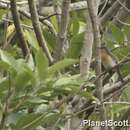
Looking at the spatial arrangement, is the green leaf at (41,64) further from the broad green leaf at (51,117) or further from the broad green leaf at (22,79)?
the broad green leaf at (51,117)

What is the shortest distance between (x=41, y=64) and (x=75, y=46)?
0.43 m

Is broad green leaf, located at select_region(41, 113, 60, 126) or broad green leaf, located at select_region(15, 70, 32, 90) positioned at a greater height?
broad green leaf, located at select_region(15, 70, 32, 90)

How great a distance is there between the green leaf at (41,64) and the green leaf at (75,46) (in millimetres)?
400

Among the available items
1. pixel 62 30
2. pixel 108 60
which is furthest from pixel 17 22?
pixel 108 60

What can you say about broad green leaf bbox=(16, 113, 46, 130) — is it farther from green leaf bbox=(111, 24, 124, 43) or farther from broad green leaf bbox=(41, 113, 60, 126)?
green leaf bbox=(111, 24, 124, 43)

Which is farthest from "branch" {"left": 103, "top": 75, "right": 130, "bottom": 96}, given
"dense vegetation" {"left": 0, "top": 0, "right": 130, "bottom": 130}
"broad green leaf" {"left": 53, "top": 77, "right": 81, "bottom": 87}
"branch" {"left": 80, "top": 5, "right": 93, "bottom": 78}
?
"broad green leaf" {"left": 53, "top": 77, "right": 81, "bottom": 87}

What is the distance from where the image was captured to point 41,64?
2.87ft

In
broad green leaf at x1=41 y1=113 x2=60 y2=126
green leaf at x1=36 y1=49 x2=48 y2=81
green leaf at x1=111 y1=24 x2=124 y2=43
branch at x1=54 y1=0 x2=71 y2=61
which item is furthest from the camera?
green leaf at x1=111 y1=24 x2=124 y2=43

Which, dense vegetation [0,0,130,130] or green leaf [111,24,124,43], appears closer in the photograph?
dense vegetation [0,0,130,130]

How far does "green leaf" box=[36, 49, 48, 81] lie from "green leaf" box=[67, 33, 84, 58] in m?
0.40

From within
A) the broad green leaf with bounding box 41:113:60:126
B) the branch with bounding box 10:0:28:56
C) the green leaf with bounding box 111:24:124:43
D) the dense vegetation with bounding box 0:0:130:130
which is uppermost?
the branch with bounding box 10:0:28:56

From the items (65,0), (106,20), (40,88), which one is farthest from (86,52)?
(40,88)

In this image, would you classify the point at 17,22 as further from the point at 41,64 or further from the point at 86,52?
the point at 41,64

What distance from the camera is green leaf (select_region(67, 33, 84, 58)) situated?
128 centimetres
